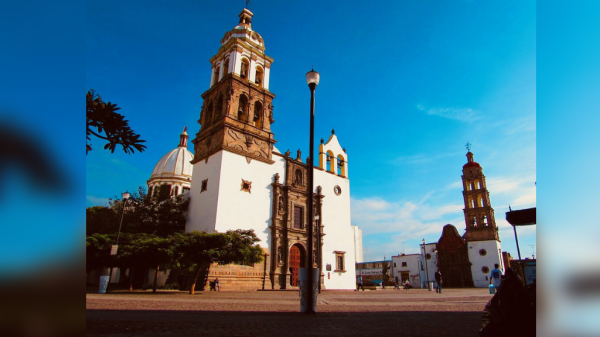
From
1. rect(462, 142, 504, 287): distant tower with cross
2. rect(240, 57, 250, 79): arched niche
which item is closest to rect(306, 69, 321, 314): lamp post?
rect(240, 57, 250, 79): arched niche

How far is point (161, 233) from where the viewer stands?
2558 cm

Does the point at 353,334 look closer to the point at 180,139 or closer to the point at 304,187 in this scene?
the point at 304,187

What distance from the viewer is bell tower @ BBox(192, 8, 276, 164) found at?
2662 cm

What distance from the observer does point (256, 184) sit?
2691 centimetres

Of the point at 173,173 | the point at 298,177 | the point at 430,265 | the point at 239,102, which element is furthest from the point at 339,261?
the point at 430,265

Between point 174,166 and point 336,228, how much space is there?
21.1 m

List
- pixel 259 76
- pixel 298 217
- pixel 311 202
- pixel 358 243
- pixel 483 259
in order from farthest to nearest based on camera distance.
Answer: pixel 483 259 < pixel 358 243 < pixel 259 76 < pixel 298 217 < pixel 311 202

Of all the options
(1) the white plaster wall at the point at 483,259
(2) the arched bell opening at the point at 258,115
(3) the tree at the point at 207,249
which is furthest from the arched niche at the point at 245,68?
(1) the white plaster wall at the point at 483,259

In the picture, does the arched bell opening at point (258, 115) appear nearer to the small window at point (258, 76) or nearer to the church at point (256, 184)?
the church at point (256, 184)

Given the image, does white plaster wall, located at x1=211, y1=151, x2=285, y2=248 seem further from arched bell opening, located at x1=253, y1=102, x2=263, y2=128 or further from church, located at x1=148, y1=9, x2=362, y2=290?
arched bell opening, located at x1=253, y1=102, x2=263, y2=128

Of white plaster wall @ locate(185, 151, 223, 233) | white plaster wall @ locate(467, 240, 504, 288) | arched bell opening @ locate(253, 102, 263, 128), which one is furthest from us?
white plaster wall @ locate(467, 240, 504, 288)

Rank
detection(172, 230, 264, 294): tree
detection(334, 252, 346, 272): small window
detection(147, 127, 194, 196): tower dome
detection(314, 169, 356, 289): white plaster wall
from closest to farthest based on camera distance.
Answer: detection(172, 230, 264, 294): tree < detection(314, 169, 356, 289): white plaster wall < detection(334, 252, 346, 272): small window < detection(147, 127, 194, 196): tower dome

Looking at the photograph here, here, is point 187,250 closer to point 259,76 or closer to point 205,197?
point 205,197

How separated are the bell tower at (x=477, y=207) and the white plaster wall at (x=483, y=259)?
966 millimetres
